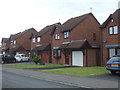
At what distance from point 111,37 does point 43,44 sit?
18.2m

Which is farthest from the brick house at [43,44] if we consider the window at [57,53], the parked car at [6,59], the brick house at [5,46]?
the brick house at [5,46]

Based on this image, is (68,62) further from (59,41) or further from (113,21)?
(113,21)

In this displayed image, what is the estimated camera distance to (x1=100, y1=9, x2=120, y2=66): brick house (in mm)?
22375

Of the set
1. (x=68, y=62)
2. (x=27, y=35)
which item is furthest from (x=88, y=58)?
(x=27, y=35)

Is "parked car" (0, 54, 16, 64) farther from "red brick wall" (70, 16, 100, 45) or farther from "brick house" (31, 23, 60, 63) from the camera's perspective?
"red brick wall" (70, 16, 100, 45)

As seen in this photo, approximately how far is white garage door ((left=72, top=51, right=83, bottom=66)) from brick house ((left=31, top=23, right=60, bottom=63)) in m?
8.38

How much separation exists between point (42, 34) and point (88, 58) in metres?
16.4

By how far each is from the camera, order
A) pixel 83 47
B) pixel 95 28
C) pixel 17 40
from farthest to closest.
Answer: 1. pixel 17 40
2. pixel 95 28
3. pixel 83 47

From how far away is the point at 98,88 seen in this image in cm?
1002

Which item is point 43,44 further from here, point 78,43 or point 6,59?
point 78,43

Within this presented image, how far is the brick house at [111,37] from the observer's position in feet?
73.4

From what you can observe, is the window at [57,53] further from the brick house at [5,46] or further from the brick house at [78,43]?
the brick house at [5,46]

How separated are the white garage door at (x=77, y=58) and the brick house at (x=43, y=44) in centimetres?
838

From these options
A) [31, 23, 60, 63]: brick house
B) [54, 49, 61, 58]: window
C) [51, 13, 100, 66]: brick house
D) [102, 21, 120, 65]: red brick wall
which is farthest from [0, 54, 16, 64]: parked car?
[102, 21, 120, 65]: red brick wall
